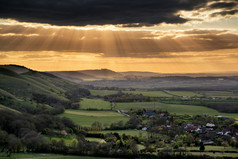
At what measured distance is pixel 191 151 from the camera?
223 feet

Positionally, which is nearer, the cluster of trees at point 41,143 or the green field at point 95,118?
the cluster of trees at point 41,143

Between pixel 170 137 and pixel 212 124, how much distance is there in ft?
76.6

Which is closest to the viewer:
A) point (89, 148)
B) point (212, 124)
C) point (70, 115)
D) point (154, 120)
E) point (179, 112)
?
point (89, 148)

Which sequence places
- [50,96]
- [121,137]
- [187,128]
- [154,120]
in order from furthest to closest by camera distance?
[50,96] < [154,120] < [187,128] < [121,137]

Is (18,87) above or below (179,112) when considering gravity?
above

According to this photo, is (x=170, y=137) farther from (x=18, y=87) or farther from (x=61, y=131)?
(x=18, y=87)

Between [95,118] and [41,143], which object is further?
[95,118]

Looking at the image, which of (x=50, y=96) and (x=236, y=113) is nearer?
(x=236, y=113)

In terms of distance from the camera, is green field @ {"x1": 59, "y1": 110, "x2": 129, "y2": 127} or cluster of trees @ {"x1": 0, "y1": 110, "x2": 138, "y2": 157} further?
green field @ {"x1": 59, "y1": 110, "x2": 129, "y2": 127}

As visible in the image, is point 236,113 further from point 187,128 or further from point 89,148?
point 89,148

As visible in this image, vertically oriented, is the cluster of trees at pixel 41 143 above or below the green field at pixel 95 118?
above

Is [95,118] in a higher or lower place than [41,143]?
lower

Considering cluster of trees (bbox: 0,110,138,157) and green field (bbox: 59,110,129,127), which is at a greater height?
cluster of trees (bbox: 0,110,138,157)

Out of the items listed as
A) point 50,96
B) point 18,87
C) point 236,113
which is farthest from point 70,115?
point 236,113
